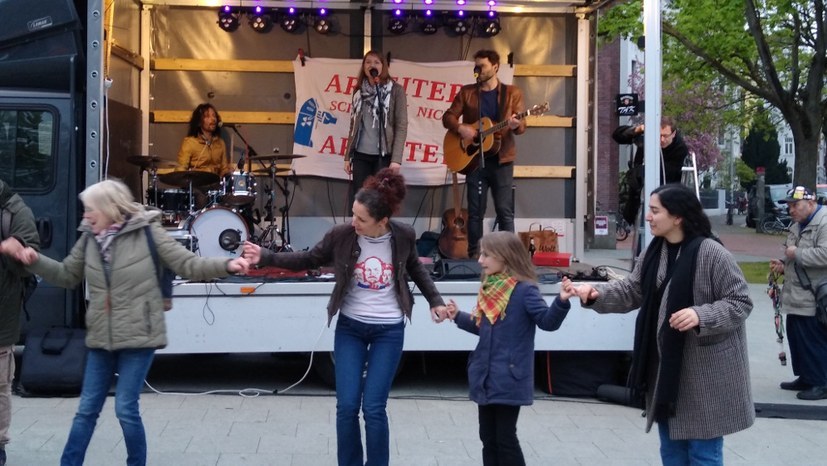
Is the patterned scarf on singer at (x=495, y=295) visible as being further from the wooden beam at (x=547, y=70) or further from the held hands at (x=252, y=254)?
the wooden beam at (x=547, y=70)

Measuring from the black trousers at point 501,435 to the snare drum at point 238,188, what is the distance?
201 inches

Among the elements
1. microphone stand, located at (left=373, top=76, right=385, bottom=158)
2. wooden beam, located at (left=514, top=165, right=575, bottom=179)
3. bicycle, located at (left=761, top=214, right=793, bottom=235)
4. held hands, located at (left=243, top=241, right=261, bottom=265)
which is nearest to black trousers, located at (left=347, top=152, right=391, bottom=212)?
microphone stand, located at (left=373, top=76, right=385, bottom=158)

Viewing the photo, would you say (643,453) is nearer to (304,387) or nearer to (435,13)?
(304,387)

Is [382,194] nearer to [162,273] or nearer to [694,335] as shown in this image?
[162,273]

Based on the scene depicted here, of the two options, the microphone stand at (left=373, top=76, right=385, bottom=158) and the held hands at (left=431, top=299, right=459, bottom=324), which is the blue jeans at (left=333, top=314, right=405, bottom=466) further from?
the microphone stand at (left=373, top=76, right=385, bottom=158)

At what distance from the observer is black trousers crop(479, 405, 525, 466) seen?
4.93 metres

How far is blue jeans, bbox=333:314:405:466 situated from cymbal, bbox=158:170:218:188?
15.1ft

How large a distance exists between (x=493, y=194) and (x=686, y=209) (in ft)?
15.9

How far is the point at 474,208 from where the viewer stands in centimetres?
929

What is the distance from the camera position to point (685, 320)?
4.18 metres

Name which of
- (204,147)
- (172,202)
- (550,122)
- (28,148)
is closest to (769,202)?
(550,122)

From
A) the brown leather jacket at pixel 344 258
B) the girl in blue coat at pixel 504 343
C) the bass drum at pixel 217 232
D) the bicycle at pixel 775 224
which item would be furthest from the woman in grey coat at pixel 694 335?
the bicycle at pixel 775 224

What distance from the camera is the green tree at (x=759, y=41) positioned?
19.5m

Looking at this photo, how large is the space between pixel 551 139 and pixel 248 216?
3.25 metres
